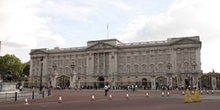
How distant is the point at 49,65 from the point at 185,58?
5978 centimetres

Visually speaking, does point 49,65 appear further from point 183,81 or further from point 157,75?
point 183,81

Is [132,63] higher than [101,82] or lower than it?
higher

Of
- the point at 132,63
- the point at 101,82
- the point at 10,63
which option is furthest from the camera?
the point at 10,63

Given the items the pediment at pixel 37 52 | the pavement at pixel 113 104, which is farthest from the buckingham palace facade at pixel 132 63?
the pavement at pixel 113 104

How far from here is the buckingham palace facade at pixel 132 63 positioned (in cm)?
8925

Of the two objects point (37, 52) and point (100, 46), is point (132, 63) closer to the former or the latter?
point (100, 46)

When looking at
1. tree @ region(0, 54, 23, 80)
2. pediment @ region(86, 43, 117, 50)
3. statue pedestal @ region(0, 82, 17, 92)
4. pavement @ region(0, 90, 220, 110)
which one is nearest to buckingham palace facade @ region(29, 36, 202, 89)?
pediment @ region(86, 43, 117, 50)

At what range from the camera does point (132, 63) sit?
100 m

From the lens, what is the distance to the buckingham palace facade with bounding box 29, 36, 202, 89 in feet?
293

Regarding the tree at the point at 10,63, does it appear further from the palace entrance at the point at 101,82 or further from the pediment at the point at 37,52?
the palace entrance at the point at 101,82

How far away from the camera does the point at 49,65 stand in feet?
380

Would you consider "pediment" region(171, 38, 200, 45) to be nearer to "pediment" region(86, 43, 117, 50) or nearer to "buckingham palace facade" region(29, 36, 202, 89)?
"buckingham palace facade" region(29, 36, 202, 89)

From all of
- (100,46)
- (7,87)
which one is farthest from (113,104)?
(100,46)

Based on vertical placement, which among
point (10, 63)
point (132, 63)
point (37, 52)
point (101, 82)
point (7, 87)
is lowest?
point (101, 82)
